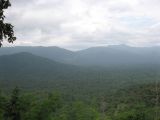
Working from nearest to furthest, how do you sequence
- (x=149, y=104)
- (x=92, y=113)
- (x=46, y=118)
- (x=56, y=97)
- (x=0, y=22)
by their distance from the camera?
(x=0, y=22) → (x=46, y=118) → (x=56, y=97) → (x=92, y=113) → (x=149, y=104)

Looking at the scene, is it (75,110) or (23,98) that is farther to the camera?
(75,110)

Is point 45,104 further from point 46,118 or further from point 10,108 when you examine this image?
point 10,108

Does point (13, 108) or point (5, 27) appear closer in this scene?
point (5, 27)

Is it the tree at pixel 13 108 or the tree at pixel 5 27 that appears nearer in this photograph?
the tree at pixel 5 27

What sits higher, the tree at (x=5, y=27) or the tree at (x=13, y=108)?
the tree at (x=5, y=27)

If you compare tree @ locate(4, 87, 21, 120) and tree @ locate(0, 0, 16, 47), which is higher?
tree @ locate(0, 0, 16, 47)

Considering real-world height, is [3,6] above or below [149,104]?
above

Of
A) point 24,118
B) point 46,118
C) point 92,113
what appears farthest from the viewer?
point 92,113

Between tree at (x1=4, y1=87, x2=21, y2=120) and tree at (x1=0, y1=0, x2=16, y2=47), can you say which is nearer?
tree at (x1=0, y1=0, x2=16, y2=47)

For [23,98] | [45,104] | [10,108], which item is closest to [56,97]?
[45,104]

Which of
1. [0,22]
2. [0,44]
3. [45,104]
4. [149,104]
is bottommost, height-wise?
[149,104]
